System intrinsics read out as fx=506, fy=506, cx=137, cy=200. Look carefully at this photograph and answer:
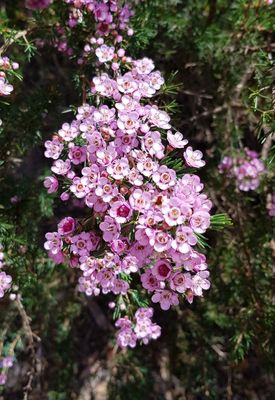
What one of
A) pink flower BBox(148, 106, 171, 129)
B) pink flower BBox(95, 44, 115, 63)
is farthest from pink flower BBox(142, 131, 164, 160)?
pink flower BBox(95, 44, 115, 63)

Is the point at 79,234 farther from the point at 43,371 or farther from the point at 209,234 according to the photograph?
the point at 43,371

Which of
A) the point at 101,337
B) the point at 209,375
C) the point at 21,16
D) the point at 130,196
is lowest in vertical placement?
the point at 101,337

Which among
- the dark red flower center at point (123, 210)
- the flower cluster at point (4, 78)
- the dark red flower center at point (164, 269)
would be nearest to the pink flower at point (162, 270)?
the dark red flower center at point (164, 269)

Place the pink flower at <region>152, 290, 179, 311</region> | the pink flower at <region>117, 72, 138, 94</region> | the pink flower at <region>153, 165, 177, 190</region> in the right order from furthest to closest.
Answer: the pink flower at <region>117, 72, 138, 94</region> → the pink flower at <region>152, 290, 179, 311</region> → the pink flower at <region>153, 165, 177, 190</region>

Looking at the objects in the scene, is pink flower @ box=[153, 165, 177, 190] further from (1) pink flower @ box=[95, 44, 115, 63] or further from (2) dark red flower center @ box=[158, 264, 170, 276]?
(1) pink flower @ box=[95, 44, 115, 63]

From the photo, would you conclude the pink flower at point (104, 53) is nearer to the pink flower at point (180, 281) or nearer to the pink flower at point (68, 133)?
the pink flower at point (68, 133)

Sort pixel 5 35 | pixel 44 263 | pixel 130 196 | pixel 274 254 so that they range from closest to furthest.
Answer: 1. pixel 130 196
2. pixel 5 35
3. pixel 44 263
4. pixel 274 254

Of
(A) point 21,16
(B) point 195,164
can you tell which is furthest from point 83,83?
(A) point 21,16
